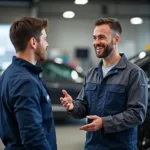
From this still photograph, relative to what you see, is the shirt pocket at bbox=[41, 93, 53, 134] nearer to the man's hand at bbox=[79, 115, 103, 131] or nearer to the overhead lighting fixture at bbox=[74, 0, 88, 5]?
the man's hand at bbox=[79, 115, 103, 131]

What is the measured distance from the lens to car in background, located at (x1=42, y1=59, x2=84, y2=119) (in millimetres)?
7770

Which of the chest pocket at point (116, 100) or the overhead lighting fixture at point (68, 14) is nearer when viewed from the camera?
the chest pocket at point (116, 100)

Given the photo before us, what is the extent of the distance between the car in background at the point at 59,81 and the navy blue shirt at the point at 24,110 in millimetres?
5492

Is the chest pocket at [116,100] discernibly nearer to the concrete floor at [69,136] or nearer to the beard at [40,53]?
the beard at [40,53]

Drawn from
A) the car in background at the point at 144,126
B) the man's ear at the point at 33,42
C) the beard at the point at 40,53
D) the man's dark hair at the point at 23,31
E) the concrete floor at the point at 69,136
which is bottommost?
the concrete floor at the point at 69,136

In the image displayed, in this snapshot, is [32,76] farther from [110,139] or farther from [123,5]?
[123,5]

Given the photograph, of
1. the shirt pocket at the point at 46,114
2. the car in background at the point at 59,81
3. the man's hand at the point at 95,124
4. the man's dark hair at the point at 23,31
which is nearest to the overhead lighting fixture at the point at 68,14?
the car in background at the point at 59,81

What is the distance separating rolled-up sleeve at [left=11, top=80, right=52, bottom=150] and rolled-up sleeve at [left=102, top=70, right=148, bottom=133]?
63cm

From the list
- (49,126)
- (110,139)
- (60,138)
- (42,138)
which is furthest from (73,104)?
(60,138)

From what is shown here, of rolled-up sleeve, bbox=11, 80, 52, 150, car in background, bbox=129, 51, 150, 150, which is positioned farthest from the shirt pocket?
car in background, bbox=129, 51, 150, 150

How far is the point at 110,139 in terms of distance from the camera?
262cm

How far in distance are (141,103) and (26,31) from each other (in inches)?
39.5

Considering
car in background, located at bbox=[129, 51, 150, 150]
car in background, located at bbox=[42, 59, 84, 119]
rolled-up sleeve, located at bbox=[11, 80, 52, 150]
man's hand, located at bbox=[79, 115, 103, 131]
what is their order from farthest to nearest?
1. car in background, located at bbox=[42, 59, 84, 119]
2. car in background, located at bbox=[129, 51, 150, 150]
3. man's hand, located at bbox=[79, 115, 103, 131]
4. rolled-up sleeve, located at bbox=[11, 80, 52, 150]

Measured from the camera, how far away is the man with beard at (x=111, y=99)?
2533 mm
